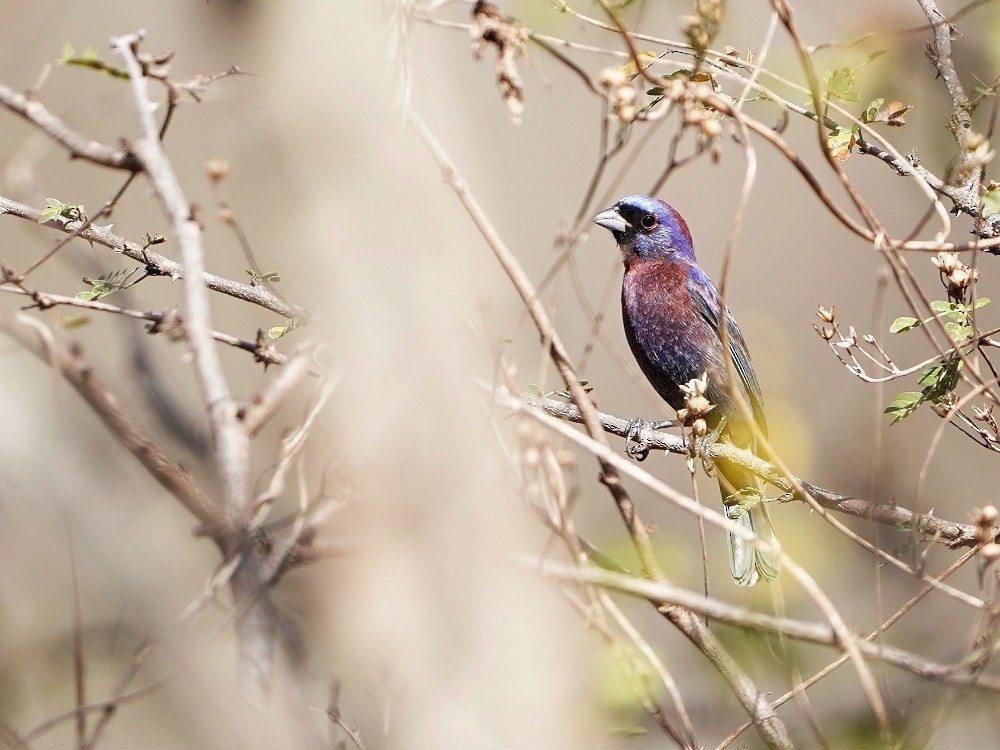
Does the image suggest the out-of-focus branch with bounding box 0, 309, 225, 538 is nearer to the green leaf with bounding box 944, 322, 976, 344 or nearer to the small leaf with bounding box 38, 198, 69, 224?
the small leaf with bounding box 38, 198, 69, 224

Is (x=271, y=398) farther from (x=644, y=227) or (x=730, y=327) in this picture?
(x=644, y=227)

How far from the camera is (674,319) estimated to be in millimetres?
4477

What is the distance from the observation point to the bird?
443 centimetres

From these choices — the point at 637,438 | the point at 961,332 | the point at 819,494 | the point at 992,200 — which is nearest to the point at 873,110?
the point at 992,200

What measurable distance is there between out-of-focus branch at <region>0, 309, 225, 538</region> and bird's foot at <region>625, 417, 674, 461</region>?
2027 mm

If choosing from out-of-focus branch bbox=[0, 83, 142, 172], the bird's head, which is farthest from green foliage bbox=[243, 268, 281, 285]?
the bird's head

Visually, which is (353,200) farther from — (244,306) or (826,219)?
(826,219)

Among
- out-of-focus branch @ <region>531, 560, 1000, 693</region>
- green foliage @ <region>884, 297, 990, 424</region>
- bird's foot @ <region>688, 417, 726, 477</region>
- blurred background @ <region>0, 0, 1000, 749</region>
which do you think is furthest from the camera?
green foliage @ <region>884, 297, 990, 424</region>

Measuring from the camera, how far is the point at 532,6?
2.42 meters

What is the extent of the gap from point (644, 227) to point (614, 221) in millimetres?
144

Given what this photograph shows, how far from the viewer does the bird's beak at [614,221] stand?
4.72 m

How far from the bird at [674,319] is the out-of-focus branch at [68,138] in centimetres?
310

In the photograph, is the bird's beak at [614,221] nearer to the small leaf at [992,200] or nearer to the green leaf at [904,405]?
the green leaf at [904,405]

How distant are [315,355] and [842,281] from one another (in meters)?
4.50
